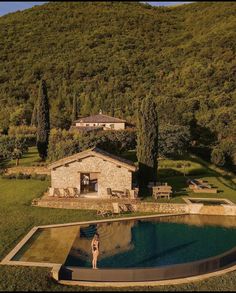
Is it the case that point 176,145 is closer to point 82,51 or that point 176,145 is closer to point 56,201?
point 56,201

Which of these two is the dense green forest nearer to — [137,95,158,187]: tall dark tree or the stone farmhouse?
[137,95,158,187]: tall dark tree

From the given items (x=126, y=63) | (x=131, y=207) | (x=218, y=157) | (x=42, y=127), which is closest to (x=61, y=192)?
(x=131, y=207)

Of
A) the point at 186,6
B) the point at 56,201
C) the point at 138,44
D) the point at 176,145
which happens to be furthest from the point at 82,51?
the point at 56,201

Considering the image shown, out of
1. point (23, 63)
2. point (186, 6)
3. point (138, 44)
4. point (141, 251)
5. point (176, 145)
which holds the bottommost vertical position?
point (141, 251)

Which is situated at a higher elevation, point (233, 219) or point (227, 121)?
point (227, 121)

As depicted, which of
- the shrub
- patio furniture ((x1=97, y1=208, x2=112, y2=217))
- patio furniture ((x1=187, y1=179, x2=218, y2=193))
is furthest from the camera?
the shrub

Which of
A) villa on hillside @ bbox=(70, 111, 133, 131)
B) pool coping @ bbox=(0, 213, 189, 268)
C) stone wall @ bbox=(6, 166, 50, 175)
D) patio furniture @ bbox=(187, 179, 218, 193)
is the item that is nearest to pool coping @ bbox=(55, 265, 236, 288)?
pool coping @ bbox=(0, 213, 189, 268)

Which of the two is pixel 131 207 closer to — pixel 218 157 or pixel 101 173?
pixel 101 173

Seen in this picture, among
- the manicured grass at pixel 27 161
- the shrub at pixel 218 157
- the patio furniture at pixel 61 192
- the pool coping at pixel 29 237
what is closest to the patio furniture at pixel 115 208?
the pool coping at pixel 29 237
